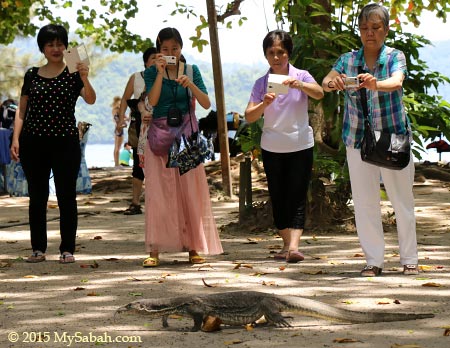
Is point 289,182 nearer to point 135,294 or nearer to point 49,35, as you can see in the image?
point 135,294

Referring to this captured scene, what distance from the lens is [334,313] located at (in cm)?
571

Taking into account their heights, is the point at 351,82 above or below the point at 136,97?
above

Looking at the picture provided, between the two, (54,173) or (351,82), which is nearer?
(351,82)

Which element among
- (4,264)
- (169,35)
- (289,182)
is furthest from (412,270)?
(4,264)

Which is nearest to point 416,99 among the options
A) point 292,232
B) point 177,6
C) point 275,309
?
point 292,232

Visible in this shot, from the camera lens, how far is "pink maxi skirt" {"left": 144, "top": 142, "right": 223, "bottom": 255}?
340 inches

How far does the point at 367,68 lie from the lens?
24.4ft

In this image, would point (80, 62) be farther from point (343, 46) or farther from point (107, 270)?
point (343, 46)

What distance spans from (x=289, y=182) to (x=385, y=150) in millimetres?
1520

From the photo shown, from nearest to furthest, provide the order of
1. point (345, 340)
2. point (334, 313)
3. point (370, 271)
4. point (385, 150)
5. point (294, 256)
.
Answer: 1. point (345, 340)
2. point (334, 313)
3. point (385, 150)
4. point (370, 271)
5. point (294, 256)

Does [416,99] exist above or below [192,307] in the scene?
above

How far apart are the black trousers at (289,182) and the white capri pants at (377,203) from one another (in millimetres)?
963

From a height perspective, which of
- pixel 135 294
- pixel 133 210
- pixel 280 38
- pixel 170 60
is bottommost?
pixel 133 210

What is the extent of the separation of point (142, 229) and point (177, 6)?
8730 millimetres
